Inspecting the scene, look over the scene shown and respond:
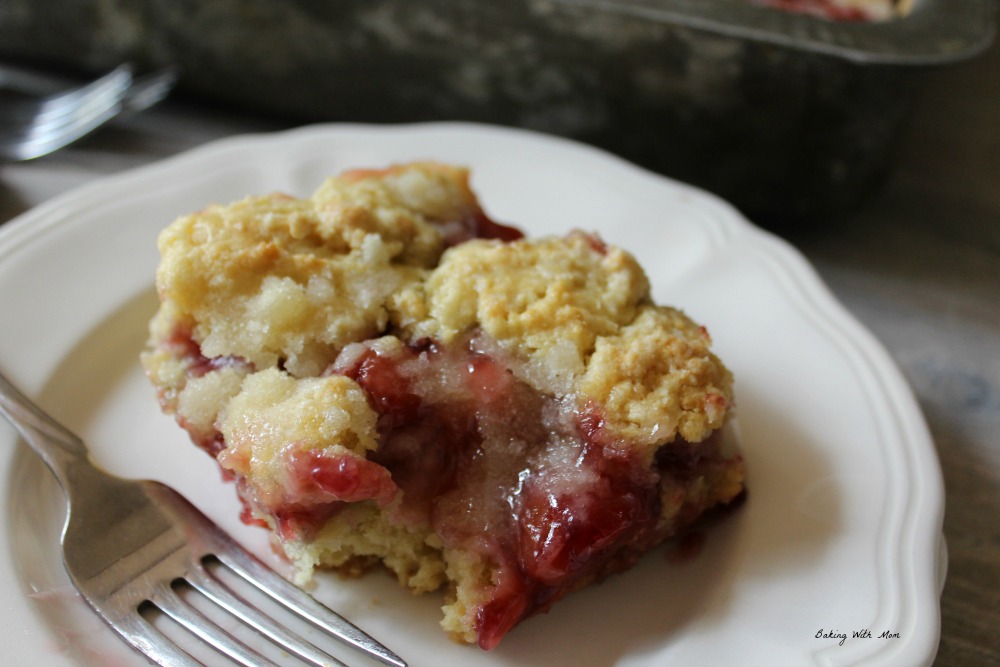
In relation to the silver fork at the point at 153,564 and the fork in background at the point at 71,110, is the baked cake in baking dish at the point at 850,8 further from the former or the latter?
the silver fork at the point at 153,564

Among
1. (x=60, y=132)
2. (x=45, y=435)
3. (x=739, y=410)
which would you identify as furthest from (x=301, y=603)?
(x=60, y=132)

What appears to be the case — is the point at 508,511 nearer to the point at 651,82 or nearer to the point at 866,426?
the point at 866,426

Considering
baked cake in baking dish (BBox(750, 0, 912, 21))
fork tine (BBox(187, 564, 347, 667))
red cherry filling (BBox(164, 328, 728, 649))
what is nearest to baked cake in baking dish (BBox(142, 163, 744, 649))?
red cherry filling (BBox(164, 328, 728, 649))

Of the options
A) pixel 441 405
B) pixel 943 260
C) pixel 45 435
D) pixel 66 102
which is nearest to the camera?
pixel 441 405

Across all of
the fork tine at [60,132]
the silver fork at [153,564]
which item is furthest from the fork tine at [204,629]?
the fork tine at [60,132]

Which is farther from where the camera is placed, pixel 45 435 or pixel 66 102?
pixel 66 102

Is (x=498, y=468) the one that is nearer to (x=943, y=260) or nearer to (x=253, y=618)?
(x=253, y=618)
